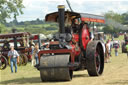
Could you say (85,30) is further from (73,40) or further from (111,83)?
(111,83)

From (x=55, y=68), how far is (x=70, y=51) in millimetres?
736

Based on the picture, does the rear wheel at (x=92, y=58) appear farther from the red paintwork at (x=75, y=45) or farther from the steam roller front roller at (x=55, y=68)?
the steam roller front roller at (x=55, y=68)

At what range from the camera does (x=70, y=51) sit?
10312mm

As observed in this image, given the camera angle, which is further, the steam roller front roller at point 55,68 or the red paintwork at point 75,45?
the red paintwork at point 75,45

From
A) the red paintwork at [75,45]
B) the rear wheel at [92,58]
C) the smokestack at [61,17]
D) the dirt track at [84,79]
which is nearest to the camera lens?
the dirt track at [84,79]

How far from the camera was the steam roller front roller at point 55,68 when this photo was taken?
10.0 m

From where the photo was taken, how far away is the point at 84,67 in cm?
1136

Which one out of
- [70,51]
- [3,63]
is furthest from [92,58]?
[3,63]

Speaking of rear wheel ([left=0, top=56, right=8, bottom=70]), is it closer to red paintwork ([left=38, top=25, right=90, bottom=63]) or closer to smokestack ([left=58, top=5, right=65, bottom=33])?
red paintwork ([left=38, top=25, right=90, bottom=63])

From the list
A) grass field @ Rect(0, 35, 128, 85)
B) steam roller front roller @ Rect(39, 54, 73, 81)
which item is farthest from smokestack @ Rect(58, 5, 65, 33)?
grass field @ Rect(0, 35, 128, 85)

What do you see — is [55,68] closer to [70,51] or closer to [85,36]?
[70,51]

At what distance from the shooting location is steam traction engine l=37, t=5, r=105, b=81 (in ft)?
33.2

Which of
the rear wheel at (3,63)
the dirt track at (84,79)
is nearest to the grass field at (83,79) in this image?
the dirt track at (84,79)

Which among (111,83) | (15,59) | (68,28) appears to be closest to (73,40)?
(68,28)
